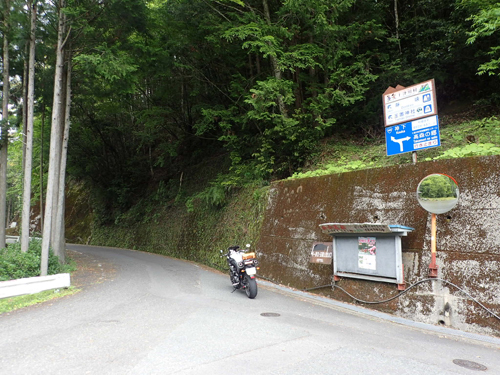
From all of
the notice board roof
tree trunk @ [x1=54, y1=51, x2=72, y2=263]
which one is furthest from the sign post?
tree trunk @ [x1=54, y1=51, x2=72, y2=263]

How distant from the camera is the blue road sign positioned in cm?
746

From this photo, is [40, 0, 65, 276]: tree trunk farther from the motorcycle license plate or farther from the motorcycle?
the motorcycle license plate

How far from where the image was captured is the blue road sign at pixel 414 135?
7457 millimetres

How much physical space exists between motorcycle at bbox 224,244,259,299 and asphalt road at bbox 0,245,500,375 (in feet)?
1.25

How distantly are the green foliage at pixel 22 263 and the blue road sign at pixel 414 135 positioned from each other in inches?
443

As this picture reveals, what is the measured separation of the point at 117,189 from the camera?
Result: 1102 inches

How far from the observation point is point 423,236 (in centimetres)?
697

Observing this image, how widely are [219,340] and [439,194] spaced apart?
4.85 meters

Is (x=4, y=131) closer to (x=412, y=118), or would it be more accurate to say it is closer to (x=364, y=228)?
(x=364, y=228)

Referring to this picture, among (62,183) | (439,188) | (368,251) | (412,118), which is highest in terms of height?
(412,118)

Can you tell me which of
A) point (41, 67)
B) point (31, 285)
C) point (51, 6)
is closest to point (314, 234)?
point (31, 285)

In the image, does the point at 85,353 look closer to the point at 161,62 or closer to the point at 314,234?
the point at 314,234

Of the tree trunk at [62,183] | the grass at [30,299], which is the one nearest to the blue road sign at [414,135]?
the grass at [30,299]

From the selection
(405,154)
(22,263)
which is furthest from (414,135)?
(22,263)
